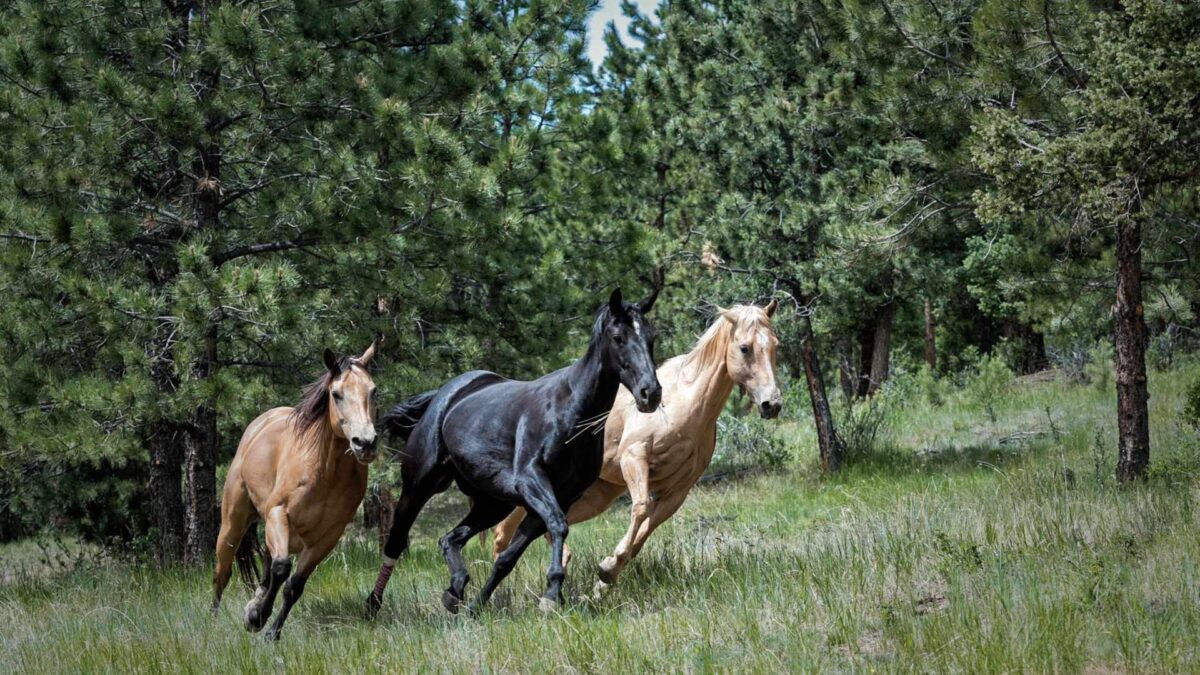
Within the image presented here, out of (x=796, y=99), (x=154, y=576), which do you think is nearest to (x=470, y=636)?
(x=154, y=576)

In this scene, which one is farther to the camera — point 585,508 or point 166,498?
point 166,498

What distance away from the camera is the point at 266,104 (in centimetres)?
985

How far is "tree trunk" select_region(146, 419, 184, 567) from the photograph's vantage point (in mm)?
11172

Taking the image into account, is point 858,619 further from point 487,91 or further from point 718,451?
point 718,451

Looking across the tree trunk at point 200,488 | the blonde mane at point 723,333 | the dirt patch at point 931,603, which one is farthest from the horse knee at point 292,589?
the tree trunk at point 200,488

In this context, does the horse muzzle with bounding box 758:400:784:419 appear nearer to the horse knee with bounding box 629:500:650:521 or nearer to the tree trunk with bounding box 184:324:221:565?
the horse knee with bounding box 629:500:650:521

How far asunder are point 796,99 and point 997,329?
68.7 ft

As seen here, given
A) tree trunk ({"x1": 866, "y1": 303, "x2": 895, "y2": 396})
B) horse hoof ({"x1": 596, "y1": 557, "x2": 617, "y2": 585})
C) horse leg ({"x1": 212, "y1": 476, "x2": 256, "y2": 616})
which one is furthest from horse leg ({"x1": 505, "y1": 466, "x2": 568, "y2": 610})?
tree trunk ({"x1": 866, "y1": 303, "x2": 895, "y2": 396})

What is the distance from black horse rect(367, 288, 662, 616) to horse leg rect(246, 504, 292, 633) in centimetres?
73

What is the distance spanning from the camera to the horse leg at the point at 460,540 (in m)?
6.97

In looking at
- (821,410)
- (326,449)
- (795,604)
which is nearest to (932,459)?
(821,410)

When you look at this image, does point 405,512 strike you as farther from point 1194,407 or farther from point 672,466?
point 1194,407

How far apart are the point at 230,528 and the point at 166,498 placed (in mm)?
3778

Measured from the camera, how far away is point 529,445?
6.88m
